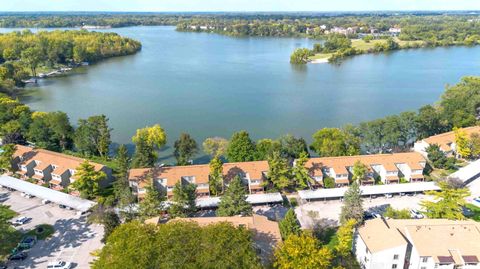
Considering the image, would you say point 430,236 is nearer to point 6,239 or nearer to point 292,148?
point 292,148

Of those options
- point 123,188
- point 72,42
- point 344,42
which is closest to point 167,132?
point 123,188

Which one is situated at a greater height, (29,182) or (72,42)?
(72,42)

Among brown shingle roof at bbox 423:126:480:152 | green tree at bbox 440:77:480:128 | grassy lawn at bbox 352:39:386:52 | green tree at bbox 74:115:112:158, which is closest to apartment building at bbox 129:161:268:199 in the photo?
green tree at bbox 74:115:112:158

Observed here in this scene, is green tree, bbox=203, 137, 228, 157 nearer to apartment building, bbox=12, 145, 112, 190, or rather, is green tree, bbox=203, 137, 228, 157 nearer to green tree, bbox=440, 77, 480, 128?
apartment building, bbox=12, 145, 112, 190

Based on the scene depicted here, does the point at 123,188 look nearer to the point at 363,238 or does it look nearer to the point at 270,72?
the point at 363,238

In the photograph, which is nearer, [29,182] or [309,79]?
[29,182]

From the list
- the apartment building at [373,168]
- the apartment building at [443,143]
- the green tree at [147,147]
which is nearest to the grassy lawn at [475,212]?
the apartment building at [373,168]

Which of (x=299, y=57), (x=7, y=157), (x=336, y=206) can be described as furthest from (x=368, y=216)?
(x=299, y=57)
